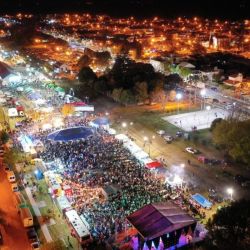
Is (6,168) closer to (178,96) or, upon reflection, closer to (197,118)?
(197,118)

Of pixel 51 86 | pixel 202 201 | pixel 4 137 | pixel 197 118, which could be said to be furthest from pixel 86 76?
pixel 202 201

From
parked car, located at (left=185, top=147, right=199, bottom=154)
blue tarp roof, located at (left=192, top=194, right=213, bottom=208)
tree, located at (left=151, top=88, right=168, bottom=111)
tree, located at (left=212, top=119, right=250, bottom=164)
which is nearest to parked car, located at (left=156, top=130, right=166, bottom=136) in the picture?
parked car, located at (left=185, top=147, right=199, bottom=154)

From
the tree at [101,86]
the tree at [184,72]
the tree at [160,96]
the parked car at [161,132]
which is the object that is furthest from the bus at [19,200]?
the tree at [184,72]

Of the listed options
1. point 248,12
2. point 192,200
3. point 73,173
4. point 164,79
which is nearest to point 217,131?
point 192,200

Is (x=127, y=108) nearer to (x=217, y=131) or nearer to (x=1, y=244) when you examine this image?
(x=217, y=131)

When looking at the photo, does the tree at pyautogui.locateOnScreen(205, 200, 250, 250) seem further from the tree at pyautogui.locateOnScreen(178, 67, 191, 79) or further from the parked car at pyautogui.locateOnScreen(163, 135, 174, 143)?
the tree at pyautogui.locateOnScreen(178, 67, 191, 79)

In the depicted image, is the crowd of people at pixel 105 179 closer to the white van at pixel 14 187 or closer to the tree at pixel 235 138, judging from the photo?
the white van at pixel 14 187

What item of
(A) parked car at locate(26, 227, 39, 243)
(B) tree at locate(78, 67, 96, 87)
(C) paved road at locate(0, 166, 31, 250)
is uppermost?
(B) tree at locate(78, 67, 96, 87)
